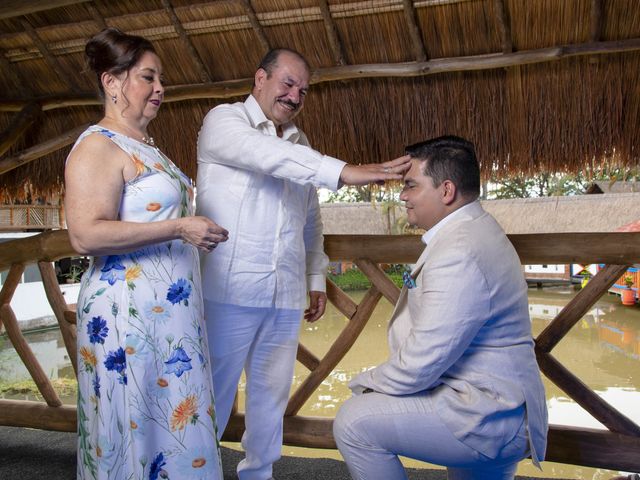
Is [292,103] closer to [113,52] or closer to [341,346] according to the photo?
[113,52]

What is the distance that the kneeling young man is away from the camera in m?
1.29

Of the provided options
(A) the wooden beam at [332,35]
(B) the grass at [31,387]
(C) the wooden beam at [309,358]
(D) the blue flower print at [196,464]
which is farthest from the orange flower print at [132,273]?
(B) the grass at [31,387]

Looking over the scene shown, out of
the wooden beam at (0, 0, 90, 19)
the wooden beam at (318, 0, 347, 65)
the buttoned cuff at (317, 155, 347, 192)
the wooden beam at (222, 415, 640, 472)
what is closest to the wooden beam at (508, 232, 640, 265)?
the wooden beam at (222, 415, 640, 472)

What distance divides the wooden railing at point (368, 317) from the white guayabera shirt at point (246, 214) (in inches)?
16.1

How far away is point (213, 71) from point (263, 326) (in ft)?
6.17

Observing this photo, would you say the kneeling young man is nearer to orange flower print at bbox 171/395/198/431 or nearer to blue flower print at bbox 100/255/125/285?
orange flower print at bbox 171/395/198/431

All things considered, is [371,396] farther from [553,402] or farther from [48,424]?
[553,402]

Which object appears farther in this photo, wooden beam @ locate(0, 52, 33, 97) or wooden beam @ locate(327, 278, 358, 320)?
wooden beam @ locate(0, 52, 33, 97)

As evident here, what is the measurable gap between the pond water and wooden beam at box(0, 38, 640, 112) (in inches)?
55.1

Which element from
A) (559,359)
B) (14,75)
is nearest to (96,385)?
(14,75)

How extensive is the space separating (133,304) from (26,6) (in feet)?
7.28

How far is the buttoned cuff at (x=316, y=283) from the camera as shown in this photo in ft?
6.66

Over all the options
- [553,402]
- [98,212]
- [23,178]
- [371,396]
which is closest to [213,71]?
[23,178]

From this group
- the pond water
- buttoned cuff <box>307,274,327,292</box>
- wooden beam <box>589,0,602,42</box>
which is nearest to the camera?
buttoned cuff <box>307,274,327,292</box>
